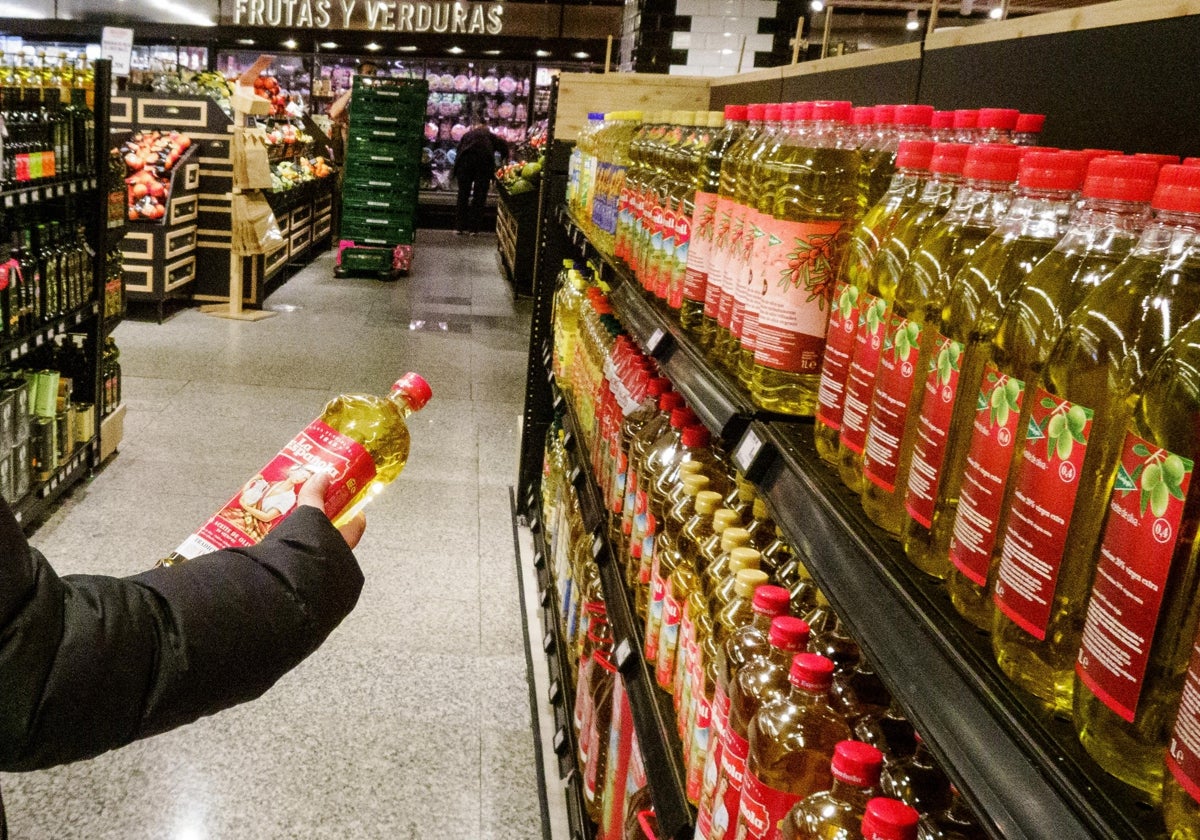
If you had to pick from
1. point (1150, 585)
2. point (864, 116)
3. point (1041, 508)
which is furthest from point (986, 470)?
point (864, 116)

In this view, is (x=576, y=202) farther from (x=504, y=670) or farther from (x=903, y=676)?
(x=903, y=676)

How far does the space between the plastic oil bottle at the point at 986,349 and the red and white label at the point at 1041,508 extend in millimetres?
48

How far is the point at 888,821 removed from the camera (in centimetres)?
82

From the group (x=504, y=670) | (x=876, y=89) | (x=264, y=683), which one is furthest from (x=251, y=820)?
(x=876, y=89)

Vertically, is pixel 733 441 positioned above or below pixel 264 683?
above

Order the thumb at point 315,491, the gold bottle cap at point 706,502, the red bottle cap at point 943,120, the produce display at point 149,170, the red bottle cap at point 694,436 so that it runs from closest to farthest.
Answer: the red bottle cap at point 943,120 → the thumb at point 315,491 → the gold bottle cap at point 706,502 → the red bottle cap at point 694,436 → the produce display at point 149,170

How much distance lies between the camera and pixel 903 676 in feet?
2.61

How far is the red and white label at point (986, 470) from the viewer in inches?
30.1

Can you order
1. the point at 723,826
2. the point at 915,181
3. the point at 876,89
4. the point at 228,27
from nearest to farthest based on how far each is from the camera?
1. the point at 915,181
2. the point at 723,826
3. the point at 876,89
4. the point at 228,27

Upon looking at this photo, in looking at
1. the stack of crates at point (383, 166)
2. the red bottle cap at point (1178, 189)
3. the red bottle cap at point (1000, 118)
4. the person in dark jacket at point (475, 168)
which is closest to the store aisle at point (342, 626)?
the red bottle cap at point (1000, 118)

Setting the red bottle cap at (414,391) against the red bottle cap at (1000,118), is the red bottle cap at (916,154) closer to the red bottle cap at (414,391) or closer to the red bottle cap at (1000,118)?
the red bottle cap at (1000,118)

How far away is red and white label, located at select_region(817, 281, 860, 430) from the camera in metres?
1.09

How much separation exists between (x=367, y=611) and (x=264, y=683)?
97.0 inches

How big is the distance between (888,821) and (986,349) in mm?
370
